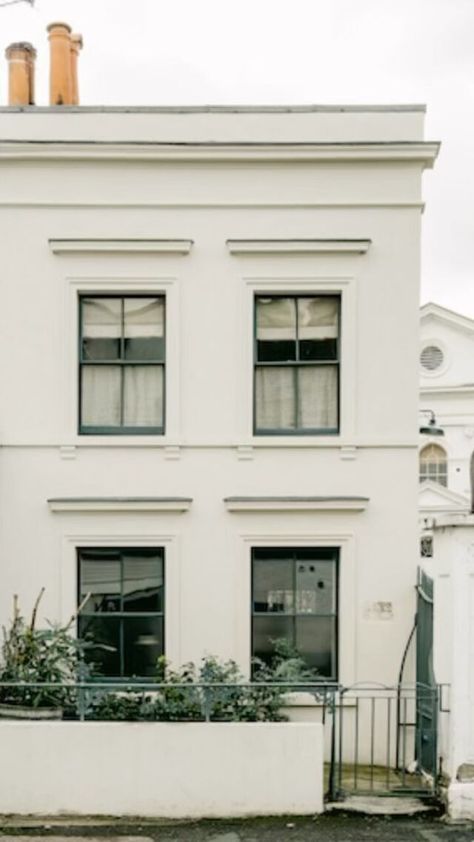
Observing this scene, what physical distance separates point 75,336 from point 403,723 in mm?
5723

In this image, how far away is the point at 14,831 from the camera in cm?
855

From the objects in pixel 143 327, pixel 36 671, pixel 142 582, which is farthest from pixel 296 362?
pixel 36 671

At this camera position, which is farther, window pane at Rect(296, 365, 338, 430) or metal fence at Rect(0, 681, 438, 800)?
window pane at Rect(296, 365, 338, 430)

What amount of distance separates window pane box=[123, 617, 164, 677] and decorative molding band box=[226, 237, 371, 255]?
4.35 meters

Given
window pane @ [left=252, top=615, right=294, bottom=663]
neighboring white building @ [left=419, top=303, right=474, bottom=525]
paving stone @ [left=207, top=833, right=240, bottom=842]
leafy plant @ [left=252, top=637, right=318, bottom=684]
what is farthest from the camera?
neighboring white building @ [left=419, top=303, right=474, bottom=525]

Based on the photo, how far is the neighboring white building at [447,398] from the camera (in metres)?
34.7

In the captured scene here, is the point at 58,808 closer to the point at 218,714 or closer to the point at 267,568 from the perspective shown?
the point at 218,714

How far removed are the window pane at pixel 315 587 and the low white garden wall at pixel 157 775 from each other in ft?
7.60

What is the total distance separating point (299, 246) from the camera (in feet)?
36.1

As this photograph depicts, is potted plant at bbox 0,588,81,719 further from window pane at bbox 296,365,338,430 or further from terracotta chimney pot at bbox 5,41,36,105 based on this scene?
terracotta chimney pot at bbox 5,41,36,105

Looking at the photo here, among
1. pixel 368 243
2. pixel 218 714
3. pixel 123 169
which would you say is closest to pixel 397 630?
pixel 218 714

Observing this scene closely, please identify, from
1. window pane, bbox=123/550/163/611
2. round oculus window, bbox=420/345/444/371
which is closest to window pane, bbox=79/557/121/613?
window pane, bbox=123/550/163/611

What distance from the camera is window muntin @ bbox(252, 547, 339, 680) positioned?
1099 centimetres

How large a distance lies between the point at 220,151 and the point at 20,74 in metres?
2.87
